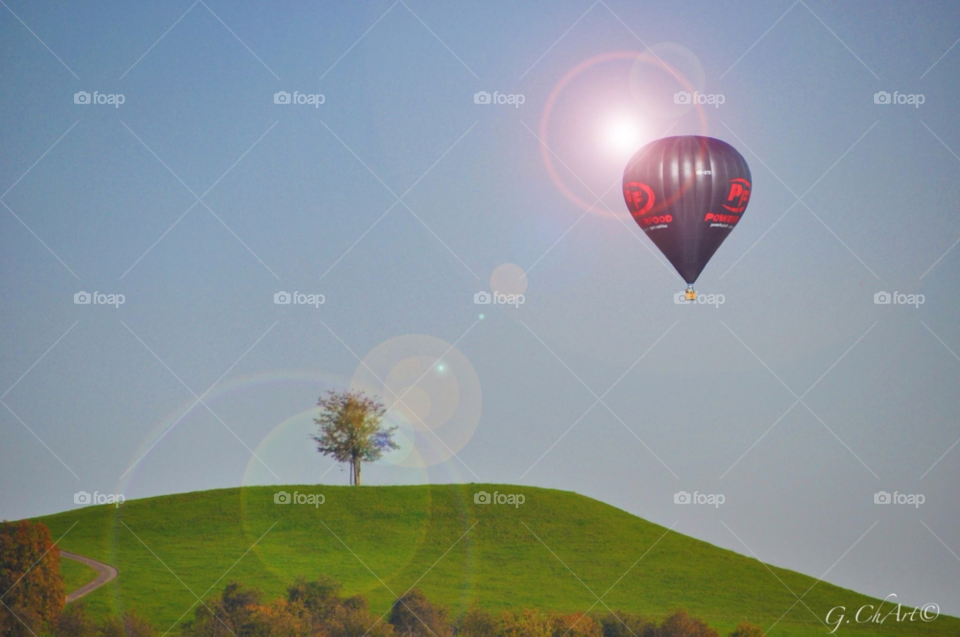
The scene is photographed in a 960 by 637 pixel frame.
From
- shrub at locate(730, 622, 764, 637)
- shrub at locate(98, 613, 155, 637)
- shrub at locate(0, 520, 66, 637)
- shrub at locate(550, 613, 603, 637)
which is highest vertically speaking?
shrub at locate(0, 520, 66, 637)

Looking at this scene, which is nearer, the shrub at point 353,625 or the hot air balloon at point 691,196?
the hot air balloon at point 691,196

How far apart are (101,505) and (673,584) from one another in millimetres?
52434

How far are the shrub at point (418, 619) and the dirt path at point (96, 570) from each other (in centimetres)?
2143

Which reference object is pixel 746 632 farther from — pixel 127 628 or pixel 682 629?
pixel 127 628

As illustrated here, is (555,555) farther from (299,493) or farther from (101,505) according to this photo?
(101,505)

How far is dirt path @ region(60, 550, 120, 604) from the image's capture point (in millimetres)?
61688

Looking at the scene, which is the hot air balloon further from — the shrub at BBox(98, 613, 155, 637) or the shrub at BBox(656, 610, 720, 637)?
the shrub at BBox(98, 613, 155, 637)

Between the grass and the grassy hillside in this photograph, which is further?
the grassy hillside

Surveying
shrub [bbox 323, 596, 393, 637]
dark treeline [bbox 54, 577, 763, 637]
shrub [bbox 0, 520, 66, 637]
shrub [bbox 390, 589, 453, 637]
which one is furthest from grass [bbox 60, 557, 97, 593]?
shrub [bbox 390, 589, 453, 637]

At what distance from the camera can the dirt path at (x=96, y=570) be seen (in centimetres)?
6169

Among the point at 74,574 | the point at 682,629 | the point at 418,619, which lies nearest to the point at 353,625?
the point at 418,619

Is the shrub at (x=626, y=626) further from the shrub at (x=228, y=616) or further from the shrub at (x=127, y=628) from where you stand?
the shrub at (x=127, y=628)

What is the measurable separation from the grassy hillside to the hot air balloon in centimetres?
3179

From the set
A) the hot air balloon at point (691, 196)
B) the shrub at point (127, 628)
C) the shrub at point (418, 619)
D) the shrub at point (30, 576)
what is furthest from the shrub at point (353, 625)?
the hot air balloon at point (691, 196)
